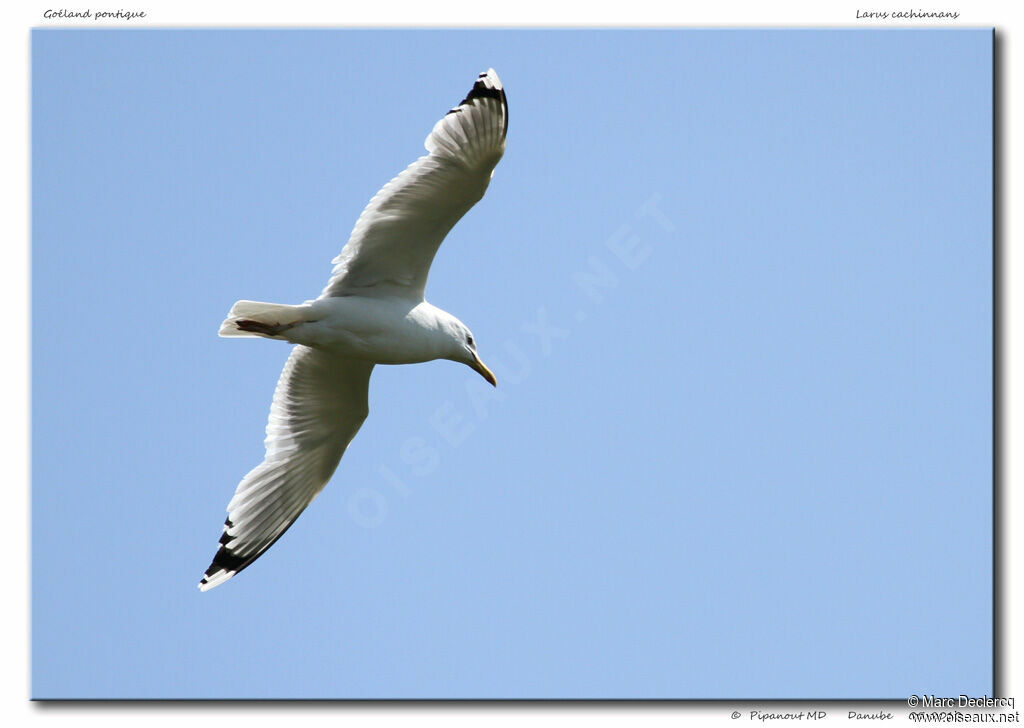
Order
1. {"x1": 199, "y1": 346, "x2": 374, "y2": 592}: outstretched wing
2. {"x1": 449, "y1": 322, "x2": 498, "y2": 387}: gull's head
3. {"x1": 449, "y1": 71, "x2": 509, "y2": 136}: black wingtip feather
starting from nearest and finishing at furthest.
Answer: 1. {"x1": 449, "y1": 71, "x2": 509, "y2": 136}: black wingtip feather
2. {"x1": 449, "y1": 322, "x2": 498, "y2": 387}: gull's head
3. {"x1": 199, "y1": 346, "x2": 374, "y2": 592}: outstretched wing

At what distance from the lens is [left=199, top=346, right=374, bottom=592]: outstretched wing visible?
24.8 feet

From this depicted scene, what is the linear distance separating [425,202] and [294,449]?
2056 millimetres

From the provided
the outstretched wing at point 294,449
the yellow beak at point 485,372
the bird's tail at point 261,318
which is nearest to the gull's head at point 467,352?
the yellow beak at point 485,372

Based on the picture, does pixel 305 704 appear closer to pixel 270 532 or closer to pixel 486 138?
pixel 270 532

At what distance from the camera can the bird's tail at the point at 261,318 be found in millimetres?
6715

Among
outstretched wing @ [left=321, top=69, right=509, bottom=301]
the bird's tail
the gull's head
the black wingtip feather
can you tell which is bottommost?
the gull's head

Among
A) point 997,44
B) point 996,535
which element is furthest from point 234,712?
point 997,44

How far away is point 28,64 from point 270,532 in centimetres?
309

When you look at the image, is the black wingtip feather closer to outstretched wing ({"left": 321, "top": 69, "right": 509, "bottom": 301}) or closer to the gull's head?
outstretched wing ({"left": 321, "top": 69, "right": 509, "bottom": 301})

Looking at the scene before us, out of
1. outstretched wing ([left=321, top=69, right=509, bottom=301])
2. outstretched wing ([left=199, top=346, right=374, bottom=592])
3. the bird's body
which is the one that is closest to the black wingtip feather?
outstretched wing ([left=321, top=69, right=509, bottom=301])

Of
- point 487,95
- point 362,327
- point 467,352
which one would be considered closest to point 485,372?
point 467,352

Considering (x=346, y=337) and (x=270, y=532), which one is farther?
(x=270, y=532)

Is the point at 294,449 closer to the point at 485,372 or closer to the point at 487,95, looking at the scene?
the point at 485,372

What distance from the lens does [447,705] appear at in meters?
5.95
